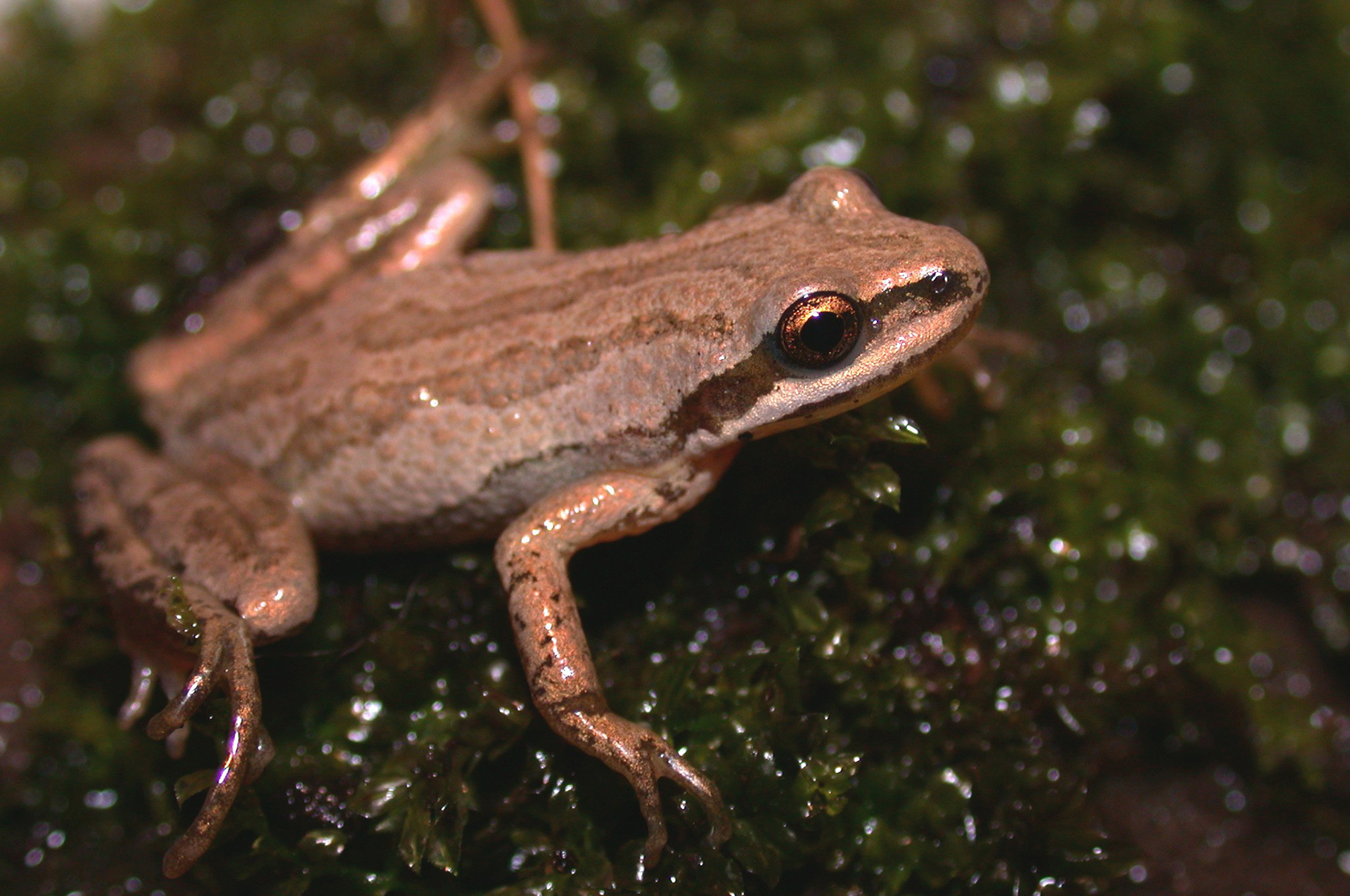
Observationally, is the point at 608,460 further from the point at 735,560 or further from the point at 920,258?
the point at 920,258

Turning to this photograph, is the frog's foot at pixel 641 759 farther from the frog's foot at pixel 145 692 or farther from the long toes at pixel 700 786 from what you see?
the frog's foot at pixel 145 692

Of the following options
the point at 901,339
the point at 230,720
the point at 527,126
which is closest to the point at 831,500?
the point at 901,339

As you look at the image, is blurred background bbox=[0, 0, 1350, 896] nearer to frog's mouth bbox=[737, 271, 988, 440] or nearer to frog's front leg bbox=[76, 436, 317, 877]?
frog's front leg bbox=[76, 436, 317, 877]

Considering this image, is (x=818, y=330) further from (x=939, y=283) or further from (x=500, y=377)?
(x=500, y=377)

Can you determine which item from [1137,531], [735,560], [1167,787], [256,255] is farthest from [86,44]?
[1167,787]

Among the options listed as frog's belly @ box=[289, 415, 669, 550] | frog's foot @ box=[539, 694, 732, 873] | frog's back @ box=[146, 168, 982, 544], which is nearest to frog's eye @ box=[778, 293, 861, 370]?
frog's back @ box=[146, 168, 982, 544]

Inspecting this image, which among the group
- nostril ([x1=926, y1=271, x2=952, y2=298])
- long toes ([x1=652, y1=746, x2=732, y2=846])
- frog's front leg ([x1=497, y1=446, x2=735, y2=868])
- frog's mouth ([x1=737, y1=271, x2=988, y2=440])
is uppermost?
nostril ([x1=926, y1=271, x2=952, y2=298])
